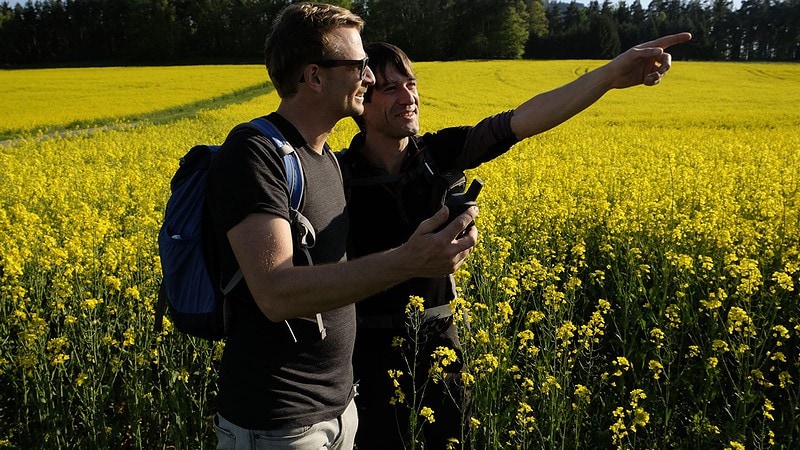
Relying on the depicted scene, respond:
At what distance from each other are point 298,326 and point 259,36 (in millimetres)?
59519

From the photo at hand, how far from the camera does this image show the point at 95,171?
28.3ft

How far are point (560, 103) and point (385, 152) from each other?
0.59 metres

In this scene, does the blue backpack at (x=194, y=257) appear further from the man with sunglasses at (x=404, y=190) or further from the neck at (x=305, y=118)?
the man with sunglasses at (x=404, y=190)

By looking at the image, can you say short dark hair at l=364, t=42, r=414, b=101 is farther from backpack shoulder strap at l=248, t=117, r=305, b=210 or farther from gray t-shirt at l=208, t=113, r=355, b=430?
backpack shoulder strap at l=248, t=117, r=305, b=210

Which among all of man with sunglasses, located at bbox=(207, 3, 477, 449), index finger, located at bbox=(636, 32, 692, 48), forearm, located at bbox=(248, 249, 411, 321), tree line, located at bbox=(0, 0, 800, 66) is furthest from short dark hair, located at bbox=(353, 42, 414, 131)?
tree line, located at bbox=(0, 0, 800, 66)

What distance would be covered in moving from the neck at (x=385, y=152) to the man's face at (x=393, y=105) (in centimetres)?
4

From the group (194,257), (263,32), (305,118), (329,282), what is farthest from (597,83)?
(263,32)

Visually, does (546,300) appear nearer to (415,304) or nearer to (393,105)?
(415,304)

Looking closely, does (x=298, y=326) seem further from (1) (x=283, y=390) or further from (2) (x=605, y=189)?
(2) (x=605, y=189)

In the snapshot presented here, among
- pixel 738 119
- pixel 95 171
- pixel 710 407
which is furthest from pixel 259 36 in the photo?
pixel 710 407

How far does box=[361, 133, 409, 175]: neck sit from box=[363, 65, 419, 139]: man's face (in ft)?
0.12

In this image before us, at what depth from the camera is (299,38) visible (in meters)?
1.55

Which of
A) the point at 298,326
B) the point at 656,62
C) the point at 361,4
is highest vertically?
the point at 361,4

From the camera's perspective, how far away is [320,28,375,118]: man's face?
1577 mm
